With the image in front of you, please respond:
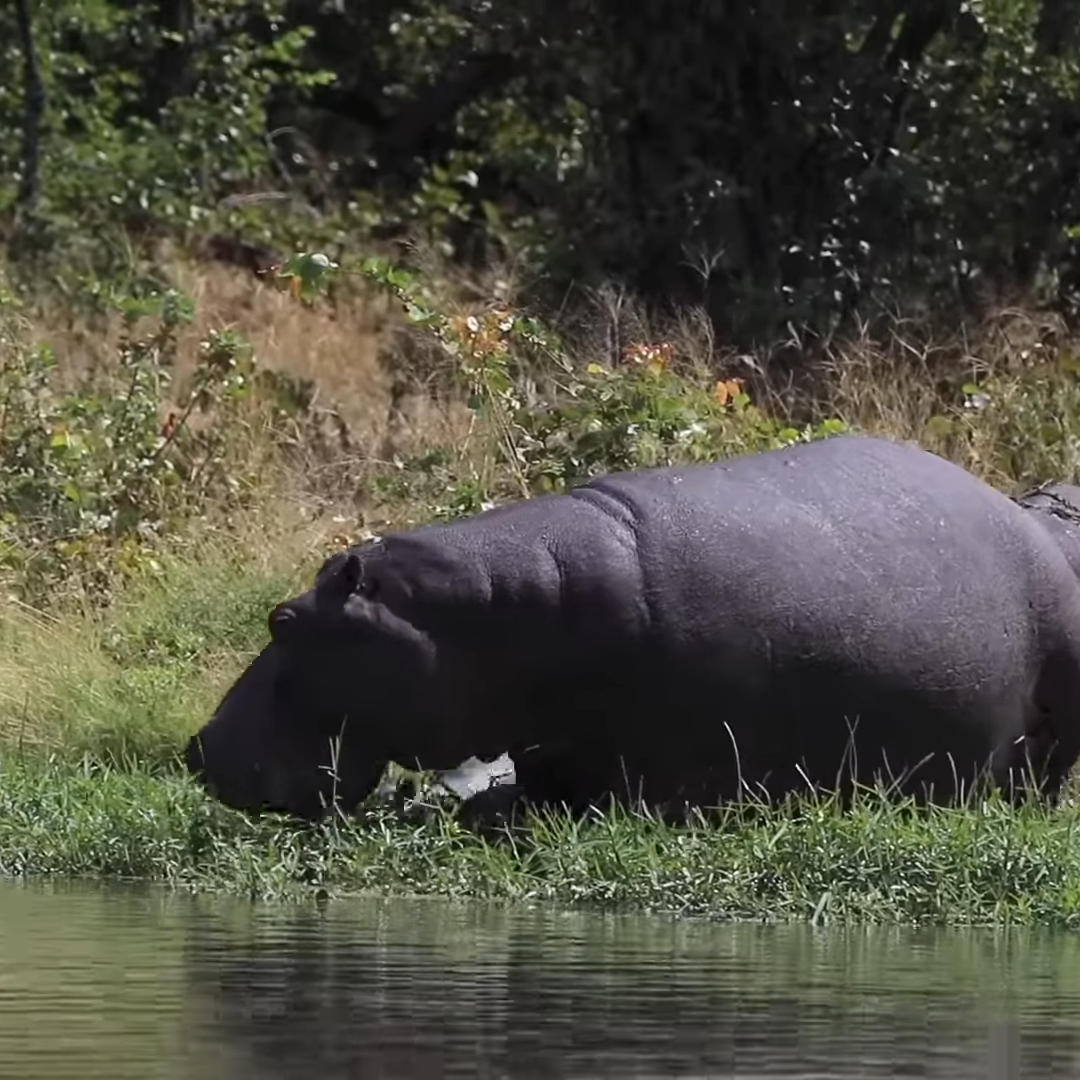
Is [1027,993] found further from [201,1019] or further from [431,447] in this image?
[431,447]

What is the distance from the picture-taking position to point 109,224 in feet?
59.1

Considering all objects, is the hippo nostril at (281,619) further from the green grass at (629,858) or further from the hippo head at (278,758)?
the green grass at (629,858)

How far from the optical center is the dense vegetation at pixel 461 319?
8.12 m

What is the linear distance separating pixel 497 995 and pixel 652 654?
2.36 m

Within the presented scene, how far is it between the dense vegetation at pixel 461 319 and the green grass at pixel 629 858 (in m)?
0.01

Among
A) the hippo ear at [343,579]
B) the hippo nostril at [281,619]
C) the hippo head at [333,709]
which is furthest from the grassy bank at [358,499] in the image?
the hippo ear at [343,579]

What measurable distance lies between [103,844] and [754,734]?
176cm

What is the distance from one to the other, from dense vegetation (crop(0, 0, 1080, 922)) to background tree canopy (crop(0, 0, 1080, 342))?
0.03 meters

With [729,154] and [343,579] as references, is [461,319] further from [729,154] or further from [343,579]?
[729,154]

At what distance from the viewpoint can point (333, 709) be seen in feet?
26.9

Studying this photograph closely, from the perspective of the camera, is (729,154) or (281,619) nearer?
(281,619)

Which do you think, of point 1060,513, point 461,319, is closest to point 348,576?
point 1060,513

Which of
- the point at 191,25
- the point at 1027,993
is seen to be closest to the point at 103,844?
the point at 1027,993

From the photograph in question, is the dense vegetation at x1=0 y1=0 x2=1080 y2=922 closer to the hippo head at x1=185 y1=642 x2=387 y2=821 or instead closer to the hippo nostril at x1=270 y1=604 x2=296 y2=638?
the hippo head at x1=185 y1=642 x2=387 y2=821
